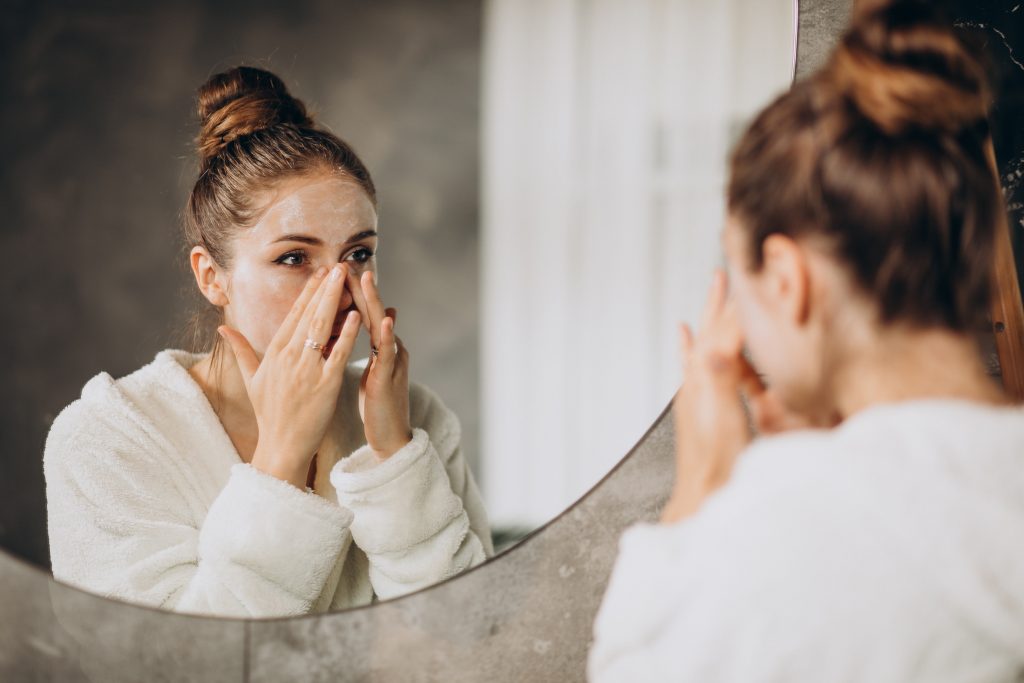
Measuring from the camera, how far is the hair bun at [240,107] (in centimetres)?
62

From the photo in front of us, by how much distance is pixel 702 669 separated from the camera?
15.1 inches

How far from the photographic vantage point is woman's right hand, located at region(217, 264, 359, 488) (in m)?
0.61

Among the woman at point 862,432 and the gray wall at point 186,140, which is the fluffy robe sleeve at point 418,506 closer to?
the gray wall at point 186,140

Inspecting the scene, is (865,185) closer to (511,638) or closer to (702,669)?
(702,669)

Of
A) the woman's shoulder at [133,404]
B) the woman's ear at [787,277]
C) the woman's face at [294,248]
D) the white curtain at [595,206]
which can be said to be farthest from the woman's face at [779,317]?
the woman's shoulder at [133,404]

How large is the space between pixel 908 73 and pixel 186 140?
0.49 m

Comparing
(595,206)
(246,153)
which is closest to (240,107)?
(246,153)

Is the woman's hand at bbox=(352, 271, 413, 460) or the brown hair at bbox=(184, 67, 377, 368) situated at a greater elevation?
the brown hair at bbox=(184, 67, 377, 368)

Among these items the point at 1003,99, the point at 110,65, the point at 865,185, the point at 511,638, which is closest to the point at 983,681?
the point at 865,185

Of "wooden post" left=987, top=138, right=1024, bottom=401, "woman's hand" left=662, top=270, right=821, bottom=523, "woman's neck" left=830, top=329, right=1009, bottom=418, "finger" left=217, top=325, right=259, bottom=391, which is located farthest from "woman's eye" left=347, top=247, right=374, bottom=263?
"wooden post" left=987, top=138, right=1024, bottom=401

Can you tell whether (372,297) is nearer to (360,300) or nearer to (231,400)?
(360,300)

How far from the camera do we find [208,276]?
24.2 inches

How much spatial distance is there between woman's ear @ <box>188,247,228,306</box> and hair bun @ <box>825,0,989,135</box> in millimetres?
432

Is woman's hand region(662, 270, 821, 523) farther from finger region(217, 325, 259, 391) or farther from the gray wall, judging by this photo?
finger region(217, 325, 259, 391)
